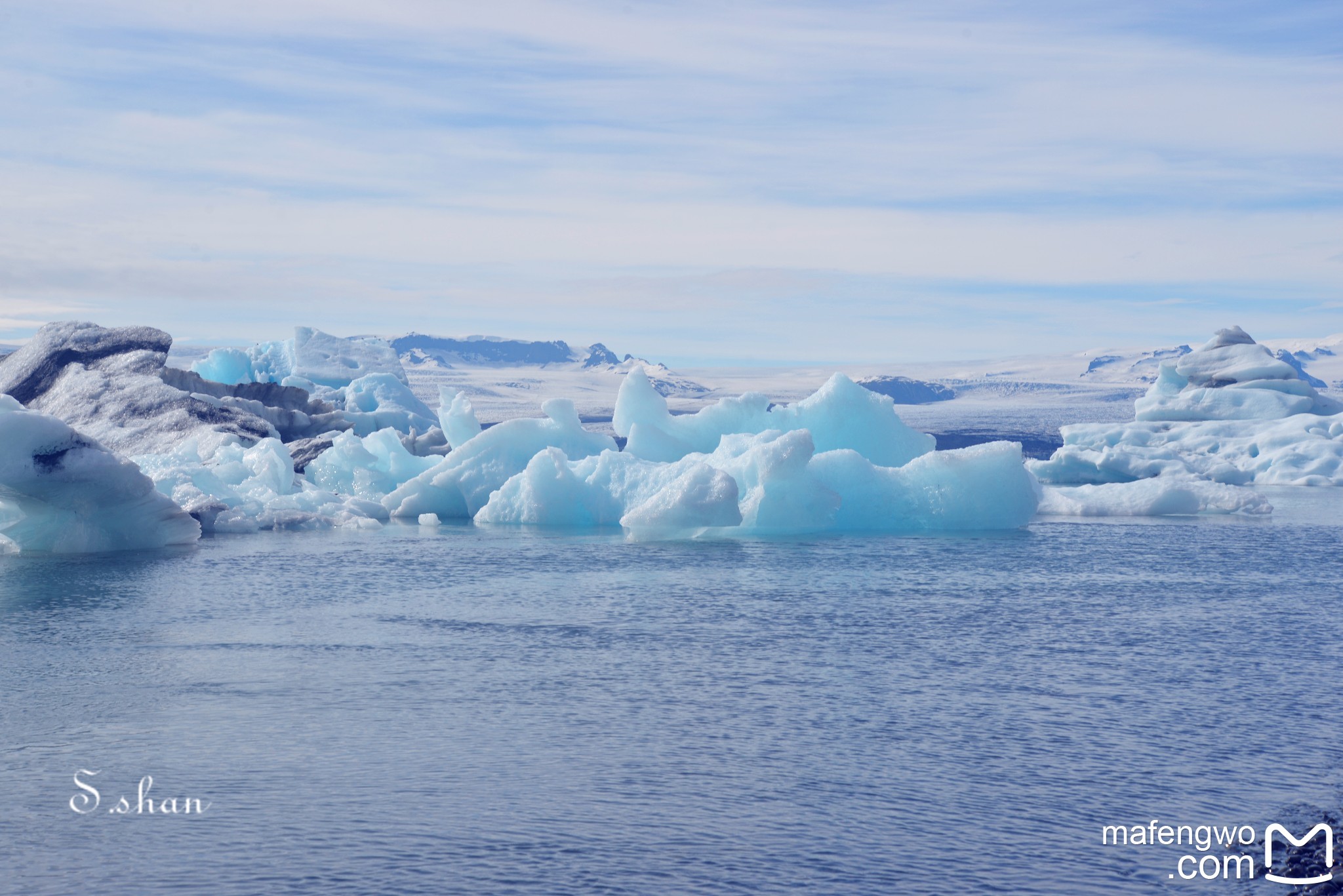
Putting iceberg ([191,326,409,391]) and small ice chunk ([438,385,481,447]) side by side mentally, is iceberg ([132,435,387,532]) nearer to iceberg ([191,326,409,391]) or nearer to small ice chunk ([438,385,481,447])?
small ice chunk ([438,385,481,447])

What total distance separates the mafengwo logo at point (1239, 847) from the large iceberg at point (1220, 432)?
24300mm

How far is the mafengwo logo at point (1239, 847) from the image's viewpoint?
6.04 meters

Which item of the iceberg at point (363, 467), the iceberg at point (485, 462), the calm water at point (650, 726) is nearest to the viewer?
the calm water at point (650, 726)

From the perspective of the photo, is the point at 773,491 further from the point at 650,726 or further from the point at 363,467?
the point at 650,726

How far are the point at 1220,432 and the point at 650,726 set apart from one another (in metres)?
30.6

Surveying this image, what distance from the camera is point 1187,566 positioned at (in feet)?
56.1

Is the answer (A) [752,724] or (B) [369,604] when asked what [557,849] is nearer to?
(A) [752,724]

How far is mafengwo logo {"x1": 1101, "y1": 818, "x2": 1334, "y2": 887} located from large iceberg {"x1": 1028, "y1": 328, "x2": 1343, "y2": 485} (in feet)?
79.7

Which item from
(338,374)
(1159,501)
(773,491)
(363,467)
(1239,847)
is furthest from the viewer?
(338,374)

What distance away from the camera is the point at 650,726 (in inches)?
341

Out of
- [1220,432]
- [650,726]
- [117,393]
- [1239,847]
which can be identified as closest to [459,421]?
[117,393]

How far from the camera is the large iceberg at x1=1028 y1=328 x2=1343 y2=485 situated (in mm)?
31922
